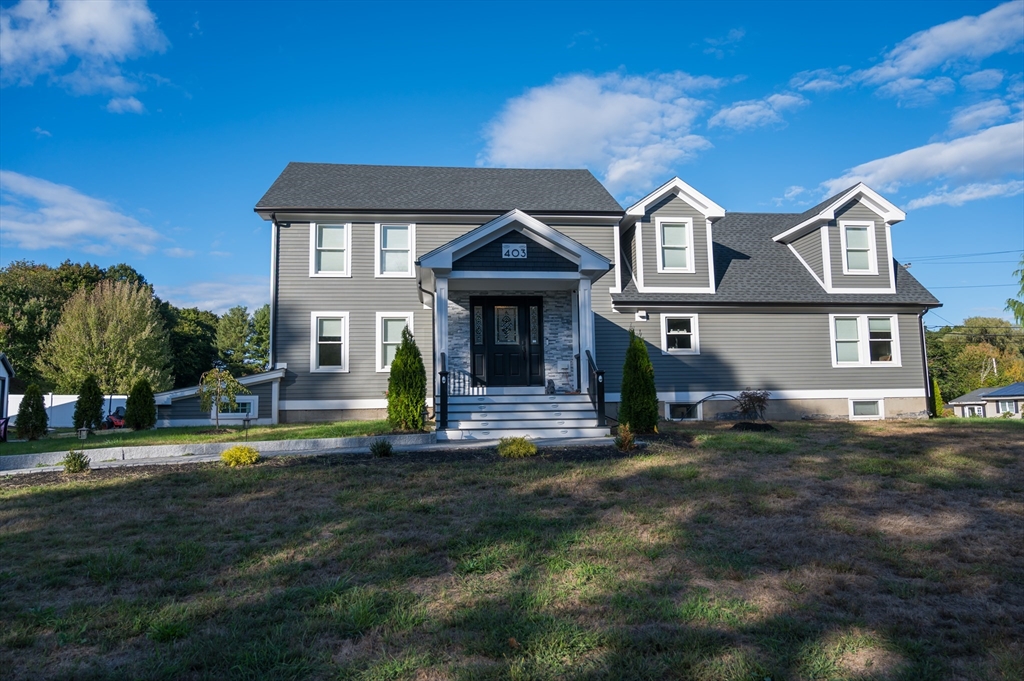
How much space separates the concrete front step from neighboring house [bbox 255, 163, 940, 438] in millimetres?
3678

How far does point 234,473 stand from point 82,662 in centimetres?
567

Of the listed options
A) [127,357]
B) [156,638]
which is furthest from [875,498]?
[127,357]

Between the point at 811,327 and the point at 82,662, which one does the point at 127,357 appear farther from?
the point at 82,662

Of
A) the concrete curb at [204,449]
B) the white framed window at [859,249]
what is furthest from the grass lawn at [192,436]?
the white framed window at [859,249]

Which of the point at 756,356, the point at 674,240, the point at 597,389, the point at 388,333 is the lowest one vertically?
the point at 597,389

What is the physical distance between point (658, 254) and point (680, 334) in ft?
7.96

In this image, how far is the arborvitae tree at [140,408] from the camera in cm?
1598

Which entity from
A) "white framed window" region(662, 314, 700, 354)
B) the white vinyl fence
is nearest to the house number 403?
"white framed window" region(662, 314, 700, 354)

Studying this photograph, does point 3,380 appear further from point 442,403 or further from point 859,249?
point 859,249

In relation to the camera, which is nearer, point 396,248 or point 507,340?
point 507,340

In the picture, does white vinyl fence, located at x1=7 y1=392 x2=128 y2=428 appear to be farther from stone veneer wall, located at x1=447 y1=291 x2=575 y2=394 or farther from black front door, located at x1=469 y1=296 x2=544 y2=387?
black front door, located at x1=469 y1=296 x2=544 y2=387

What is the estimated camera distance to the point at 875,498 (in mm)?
7125

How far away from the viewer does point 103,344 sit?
32969 mm

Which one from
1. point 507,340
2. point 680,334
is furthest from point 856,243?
point 507,340
